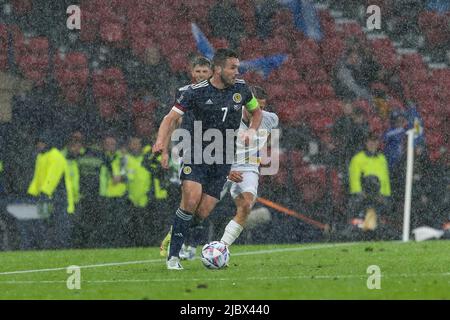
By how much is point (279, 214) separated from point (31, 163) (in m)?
3.79

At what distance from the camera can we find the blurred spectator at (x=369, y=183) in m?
19.3

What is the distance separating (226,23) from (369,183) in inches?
173

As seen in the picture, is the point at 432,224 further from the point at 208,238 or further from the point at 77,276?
the point at 77,276

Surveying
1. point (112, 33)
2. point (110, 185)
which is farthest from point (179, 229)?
point (112, 33)

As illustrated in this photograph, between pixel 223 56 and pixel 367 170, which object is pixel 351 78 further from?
pixel 223 56

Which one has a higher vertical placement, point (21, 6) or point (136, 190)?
point (21, 6)

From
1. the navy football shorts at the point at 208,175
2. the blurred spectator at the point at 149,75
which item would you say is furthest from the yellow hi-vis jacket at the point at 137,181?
the navy football shorts at the point at 208,175

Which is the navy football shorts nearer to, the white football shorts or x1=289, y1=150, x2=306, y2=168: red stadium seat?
the white football shorts

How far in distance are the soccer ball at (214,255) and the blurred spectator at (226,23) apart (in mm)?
10166

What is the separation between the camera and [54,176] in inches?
700

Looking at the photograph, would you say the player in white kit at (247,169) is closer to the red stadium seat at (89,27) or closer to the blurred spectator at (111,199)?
the blurred spectator at (111,199)

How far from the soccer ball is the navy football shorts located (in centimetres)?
52

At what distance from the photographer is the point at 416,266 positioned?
12281 millimetres
